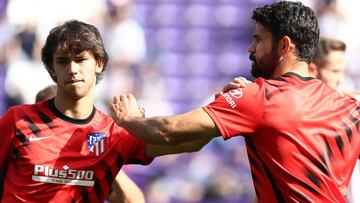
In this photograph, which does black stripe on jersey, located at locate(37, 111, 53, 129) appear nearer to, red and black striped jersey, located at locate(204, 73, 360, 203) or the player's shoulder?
the player's shoulder

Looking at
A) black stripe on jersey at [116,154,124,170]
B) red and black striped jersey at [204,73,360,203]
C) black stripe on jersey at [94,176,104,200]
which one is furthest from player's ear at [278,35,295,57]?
black stripe on jersey at [94,176,104,200]

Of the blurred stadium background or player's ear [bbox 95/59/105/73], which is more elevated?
player's ear [bbox 95/59/105/73]

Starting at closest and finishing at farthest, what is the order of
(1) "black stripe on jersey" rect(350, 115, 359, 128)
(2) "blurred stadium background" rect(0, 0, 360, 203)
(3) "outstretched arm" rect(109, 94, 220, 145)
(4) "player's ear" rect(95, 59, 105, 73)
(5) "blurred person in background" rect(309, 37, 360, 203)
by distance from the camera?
(3) "outstretched arm" rect(109, 94, 220, 145)
(1) "black stripe on jersey" rect(350, 115, 359, 128)
(4) "player's ear" rect(95, 59, 105, 73)
(5) "blurred person in background" rect(309, 37, 360, 203)
(2) "blurred stadium background" rect(0, 0, 360, 203)

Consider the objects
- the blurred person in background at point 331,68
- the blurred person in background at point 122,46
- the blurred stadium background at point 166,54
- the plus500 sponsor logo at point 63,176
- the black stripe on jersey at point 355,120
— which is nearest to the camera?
the black stripe on jersey at point 355,120

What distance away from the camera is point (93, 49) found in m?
4.94

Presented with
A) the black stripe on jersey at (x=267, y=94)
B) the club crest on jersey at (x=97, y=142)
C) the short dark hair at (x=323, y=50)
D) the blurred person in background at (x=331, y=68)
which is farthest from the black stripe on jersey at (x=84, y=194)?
the short dark hair at (x=323, y=50)

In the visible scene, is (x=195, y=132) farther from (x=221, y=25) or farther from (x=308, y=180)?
(x=221, y=25)

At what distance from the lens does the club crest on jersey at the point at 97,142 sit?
480 centimetres

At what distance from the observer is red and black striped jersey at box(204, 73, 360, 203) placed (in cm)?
409

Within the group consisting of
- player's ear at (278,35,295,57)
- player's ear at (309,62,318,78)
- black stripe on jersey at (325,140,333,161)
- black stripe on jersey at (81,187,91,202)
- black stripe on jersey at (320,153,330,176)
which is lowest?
black stripe on jersey at (81,187,91,202)

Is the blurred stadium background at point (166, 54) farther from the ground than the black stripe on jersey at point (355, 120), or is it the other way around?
the black stripe on jersey at point (355, 120)

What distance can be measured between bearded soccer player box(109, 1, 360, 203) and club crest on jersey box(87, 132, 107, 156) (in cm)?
53

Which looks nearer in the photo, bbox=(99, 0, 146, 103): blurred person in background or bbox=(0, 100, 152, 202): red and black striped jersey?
bbox=(0, 100, 152, 202): red and black striped jersey

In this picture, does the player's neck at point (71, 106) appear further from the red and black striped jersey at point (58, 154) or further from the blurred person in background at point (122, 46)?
the blurred person in background at point (122, 46)
